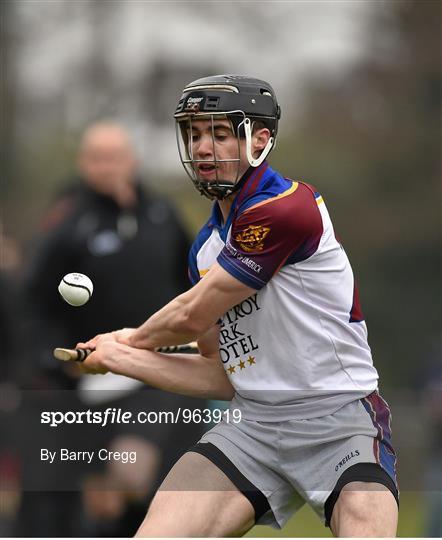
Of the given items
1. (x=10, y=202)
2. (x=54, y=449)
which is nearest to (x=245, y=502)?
(x=54, y=449)

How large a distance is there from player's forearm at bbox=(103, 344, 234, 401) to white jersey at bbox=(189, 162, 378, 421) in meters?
0.22

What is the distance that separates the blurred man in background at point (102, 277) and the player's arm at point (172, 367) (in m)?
1.97

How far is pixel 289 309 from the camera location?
426 centimetres

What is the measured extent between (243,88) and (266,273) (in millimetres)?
665

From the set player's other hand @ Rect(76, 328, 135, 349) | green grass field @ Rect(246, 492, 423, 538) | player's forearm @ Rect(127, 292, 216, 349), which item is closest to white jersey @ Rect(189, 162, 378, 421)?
player's forearm @ Rect(127, 292, 216, 349)

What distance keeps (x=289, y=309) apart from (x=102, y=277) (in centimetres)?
257

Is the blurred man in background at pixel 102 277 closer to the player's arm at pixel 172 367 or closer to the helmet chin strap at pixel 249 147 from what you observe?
the player's arm at pixel 172 367

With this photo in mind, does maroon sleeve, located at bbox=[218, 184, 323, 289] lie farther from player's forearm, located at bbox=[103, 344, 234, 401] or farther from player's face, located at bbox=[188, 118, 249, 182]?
player's forearm, located at bbox=[103, 344, 234, 401]

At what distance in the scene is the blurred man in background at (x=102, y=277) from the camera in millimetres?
6684

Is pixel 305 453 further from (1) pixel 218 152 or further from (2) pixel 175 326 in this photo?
(1) pixel 218 152

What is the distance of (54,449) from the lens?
6.45 meters

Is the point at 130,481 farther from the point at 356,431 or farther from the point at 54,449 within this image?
the point at 356,431

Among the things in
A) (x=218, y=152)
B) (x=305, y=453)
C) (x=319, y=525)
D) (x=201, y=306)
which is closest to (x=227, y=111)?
(x=218, y=152)

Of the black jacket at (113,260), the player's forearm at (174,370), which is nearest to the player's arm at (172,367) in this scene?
the player's forearm at (174,370)
